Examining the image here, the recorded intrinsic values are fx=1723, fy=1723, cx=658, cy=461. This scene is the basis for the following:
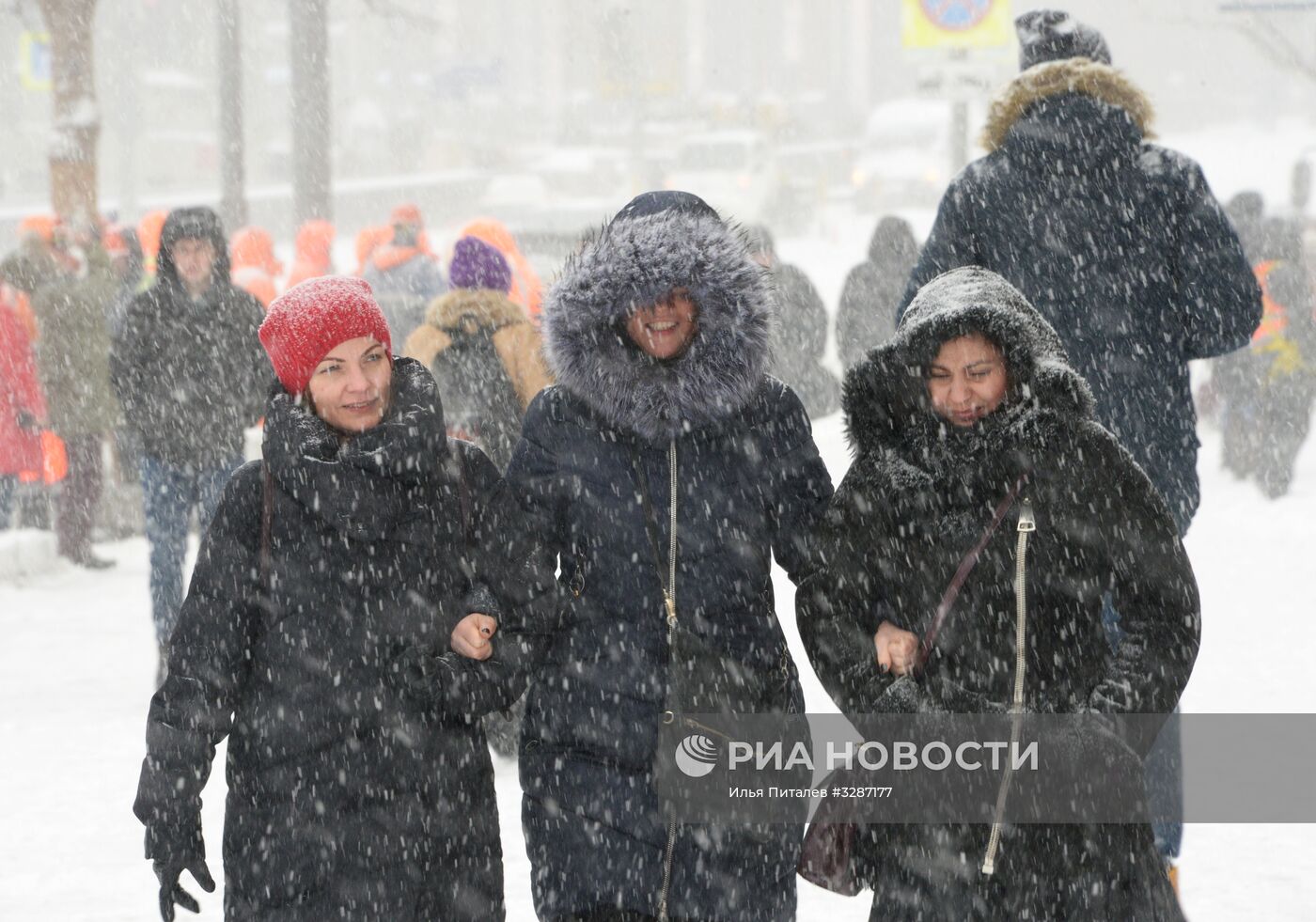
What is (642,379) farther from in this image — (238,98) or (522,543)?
(238,98)

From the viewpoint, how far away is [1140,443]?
12.4ft

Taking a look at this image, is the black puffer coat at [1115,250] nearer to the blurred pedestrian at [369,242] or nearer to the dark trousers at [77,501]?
the dark trousers at [77,501]

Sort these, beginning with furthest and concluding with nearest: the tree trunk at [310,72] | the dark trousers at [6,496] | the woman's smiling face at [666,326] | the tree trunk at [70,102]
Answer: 1. the tree trunk at [310,72]
2. the tree trunk at [70,102]
3. the dark trousers at [6,496]
4. the woman's smiling face at [666,326]

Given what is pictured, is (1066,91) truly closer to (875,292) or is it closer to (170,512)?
(170,512)

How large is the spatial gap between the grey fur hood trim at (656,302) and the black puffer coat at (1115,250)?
81 centimetres

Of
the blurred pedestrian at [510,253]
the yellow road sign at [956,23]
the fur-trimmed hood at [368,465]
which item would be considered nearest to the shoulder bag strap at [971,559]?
the fur-trimmed hood at [368,465]

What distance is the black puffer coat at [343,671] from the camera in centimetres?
287

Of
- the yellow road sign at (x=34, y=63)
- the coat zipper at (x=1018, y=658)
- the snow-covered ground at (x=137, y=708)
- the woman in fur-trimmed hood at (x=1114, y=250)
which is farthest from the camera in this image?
the yellow road sign at (x=34, y=63)

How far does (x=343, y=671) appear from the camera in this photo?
2.91 metres

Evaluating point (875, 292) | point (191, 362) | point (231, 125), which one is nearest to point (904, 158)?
point (231, 125)

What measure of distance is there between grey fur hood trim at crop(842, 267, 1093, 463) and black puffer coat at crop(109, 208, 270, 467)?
432 centimetres

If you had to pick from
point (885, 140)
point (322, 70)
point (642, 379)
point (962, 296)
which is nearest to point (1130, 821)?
point (962, 296)

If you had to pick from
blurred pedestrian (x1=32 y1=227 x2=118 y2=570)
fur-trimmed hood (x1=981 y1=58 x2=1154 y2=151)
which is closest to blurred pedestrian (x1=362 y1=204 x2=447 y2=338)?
blurred pedestrian (x1=32 y1=227 x2=118 y2=570)

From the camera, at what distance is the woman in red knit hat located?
9.41 feet
